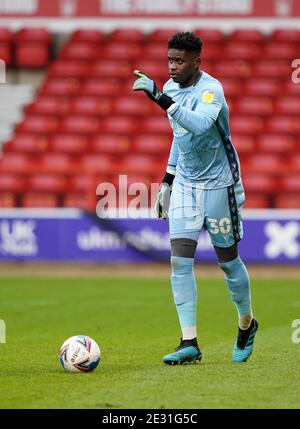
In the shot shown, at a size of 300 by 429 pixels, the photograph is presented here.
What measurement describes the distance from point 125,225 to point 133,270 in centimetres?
78

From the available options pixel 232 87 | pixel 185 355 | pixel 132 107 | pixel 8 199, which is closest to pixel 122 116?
pixel 132 107

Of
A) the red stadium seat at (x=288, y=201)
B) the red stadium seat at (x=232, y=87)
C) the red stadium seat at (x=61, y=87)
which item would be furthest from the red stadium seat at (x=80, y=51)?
the red stadium seat at (x=288, y=201)

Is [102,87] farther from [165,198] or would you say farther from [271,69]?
[165,198]

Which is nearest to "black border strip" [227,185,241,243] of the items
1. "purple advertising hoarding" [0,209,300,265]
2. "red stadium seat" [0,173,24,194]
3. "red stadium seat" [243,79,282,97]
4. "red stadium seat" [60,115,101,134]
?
"purple advertising hoarding" [0,209,300,265]

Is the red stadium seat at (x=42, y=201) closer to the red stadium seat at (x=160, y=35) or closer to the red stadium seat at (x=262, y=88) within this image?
the red stadium seat at (x=262, y=88)

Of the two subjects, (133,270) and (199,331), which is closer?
(199,331)

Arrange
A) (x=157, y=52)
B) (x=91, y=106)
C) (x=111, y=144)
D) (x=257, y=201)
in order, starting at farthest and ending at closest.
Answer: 1. (x=157, y=52)
2. (x=91, y=106)
3. (x=111, y=144)
4. (x=257, y=201)

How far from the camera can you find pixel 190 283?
8.02 m

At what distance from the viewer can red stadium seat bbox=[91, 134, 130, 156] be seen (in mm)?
21714

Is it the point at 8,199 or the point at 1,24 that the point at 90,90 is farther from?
the point at 8,199

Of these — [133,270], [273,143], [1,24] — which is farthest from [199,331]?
[1,24]

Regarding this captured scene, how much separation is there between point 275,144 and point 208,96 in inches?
543

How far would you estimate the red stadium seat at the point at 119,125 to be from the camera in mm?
22369

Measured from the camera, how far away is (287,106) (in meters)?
22.5
